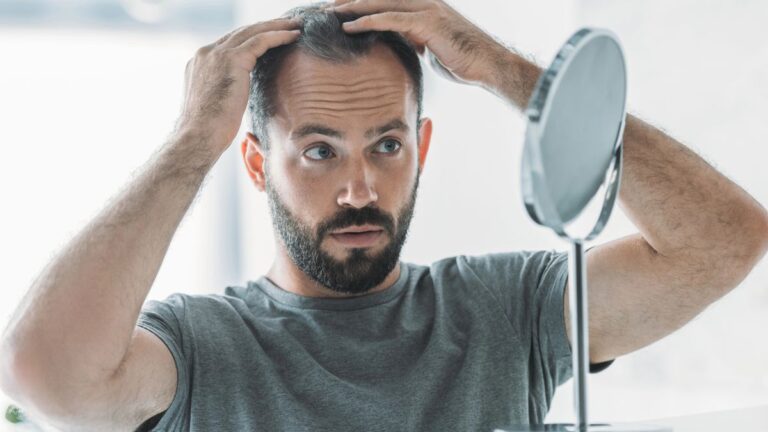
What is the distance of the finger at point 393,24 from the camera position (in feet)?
4.65

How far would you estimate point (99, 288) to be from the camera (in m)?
1.18

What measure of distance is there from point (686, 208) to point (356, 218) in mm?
479

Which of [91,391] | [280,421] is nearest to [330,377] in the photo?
[280,421]

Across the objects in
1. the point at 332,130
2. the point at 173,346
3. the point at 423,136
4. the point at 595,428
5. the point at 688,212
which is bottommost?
the point at 595,428

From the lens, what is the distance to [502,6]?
3.19 m

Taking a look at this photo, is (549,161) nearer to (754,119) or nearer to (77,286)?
(77,286)

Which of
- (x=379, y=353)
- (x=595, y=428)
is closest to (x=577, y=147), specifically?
(x=595, y=428)

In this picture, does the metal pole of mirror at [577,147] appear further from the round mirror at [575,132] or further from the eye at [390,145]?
the eye at [390,145]

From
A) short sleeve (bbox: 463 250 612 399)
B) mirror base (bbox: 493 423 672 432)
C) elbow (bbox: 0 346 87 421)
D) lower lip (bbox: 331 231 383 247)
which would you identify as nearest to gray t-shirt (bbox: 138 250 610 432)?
short sleeve (bbox: 463 250 612 399)

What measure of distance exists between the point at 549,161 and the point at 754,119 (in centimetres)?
228

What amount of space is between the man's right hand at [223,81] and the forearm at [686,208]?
0.55 meters

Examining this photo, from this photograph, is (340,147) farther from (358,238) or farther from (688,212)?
(688,212)

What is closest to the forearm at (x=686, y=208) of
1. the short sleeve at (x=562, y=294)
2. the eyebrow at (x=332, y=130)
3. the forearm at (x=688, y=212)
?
the forearm at (x=688, y=212)

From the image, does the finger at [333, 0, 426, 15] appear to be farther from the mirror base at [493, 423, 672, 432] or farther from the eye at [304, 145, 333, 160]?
the mirror base at [493, 423, 672, 432]
